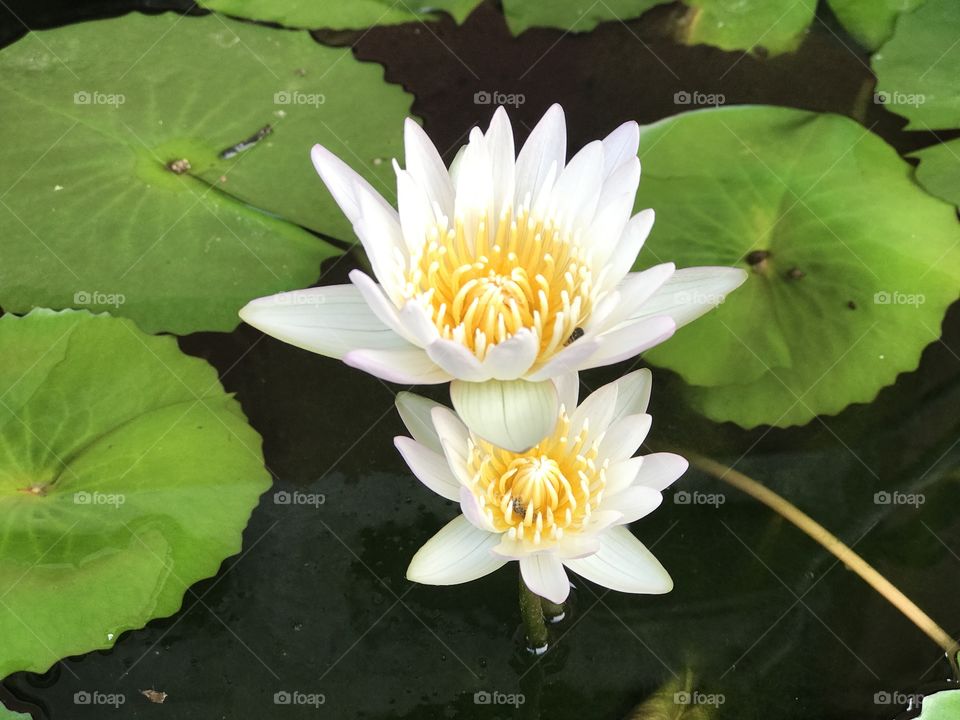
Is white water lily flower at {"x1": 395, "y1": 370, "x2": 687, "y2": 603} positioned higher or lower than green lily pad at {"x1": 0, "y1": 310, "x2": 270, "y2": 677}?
higher

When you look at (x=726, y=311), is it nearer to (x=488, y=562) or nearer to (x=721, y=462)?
(x=721, y=462)

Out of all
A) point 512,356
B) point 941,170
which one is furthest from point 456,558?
point 941,170

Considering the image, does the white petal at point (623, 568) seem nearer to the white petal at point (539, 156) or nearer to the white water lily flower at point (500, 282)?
the white water lily flower at point (500, 282)

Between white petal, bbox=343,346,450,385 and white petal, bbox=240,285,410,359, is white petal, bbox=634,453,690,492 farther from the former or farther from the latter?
white petal, bbox=240,285,410,359

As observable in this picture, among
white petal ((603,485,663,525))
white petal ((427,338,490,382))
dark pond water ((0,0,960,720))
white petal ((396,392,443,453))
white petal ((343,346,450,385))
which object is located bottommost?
dark pond water ((0,0,960,720))

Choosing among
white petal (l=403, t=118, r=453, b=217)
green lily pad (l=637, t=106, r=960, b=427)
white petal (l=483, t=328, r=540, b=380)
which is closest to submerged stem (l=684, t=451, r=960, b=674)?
green lily pad (l=637, t=106, r=960, b=427)

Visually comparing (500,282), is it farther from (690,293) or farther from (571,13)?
(571,13)

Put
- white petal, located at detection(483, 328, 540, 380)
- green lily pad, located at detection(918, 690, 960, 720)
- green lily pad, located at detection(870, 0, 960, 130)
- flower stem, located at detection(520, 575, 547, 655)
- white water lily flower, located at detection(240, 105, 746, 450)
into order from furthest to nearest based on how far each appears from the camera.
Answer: green lily pad, located at detection(870, 0, 960, 130) < flower stem, located at detection(520, 575, 547, 655) < green lily pad, located at detection(918, 690, 960, 720) < white water lily flower, located at detection(240, 105, 746, 450) < white petal, located at detection(483, 328, 540, 380)
